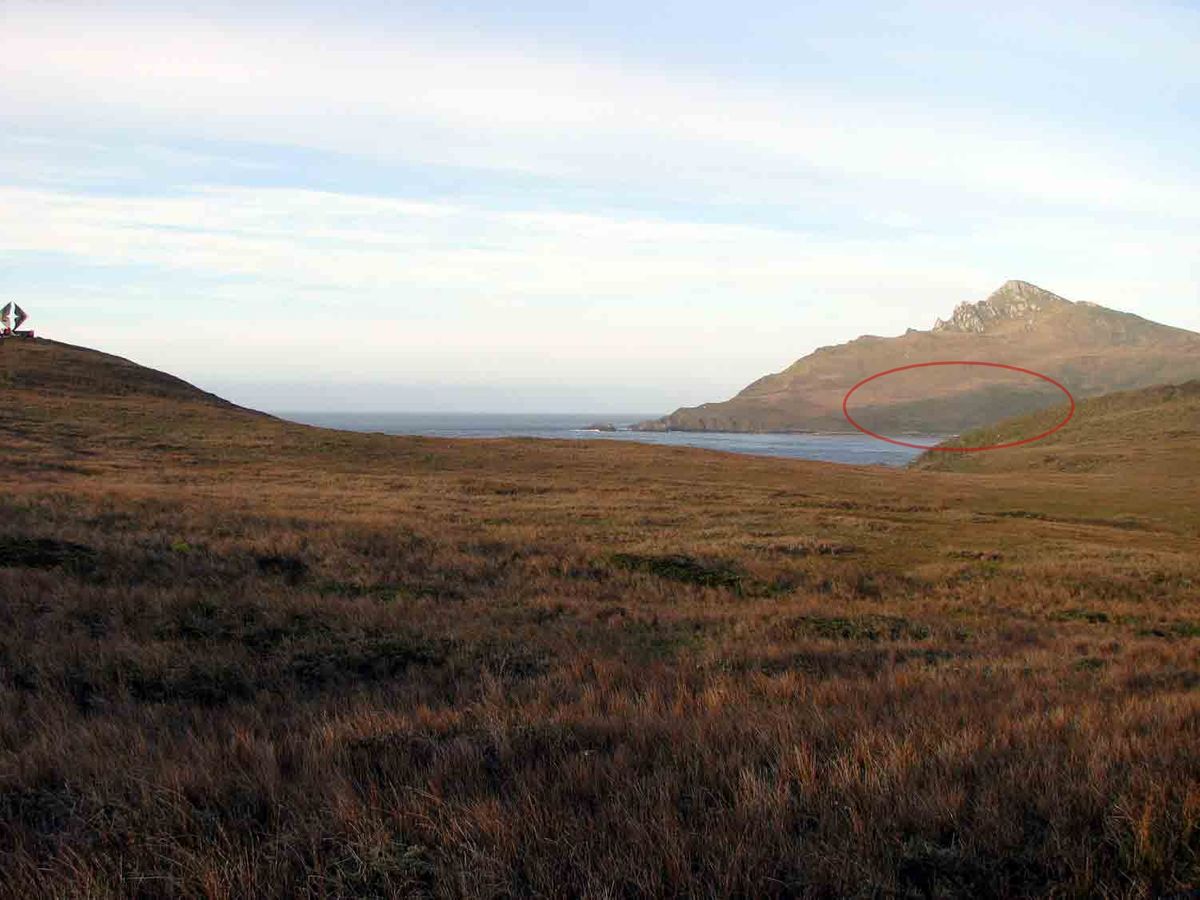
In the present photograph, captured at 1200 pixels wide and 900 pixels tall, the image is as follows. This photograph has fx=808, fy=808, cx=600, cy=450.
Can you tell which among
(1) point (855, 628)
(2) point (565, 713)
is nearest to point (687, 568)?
(1) point (855, 628)

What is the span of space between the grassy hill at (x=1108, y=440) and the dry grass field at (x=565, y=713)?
5052 cm

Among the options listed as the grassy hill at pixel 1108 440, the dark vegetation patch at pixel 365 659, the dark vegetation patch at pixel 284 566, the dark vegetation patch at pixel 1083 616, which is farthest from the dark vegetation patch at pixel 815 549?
the grassy hill at pixel 1108 440

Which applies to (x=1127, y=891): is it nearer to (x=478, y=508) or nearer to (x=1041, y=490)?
(x=478, y=508)

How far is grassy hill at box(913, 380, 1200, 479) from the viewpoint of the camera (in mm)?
64000

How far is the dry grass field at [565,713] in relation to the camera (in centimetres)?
357

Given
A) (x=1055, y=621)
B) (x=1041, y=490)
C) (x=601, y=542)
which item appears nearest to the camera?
(x=1055, y=621)

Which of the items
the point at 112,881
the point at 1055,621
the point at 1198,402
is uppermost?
the point at 1198,402

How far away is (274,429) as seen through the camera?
51.9 meters

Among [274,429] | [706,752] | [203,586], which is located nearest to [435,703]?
[706,752]

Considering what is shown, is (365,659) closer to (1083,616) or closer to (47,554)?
(47,554)

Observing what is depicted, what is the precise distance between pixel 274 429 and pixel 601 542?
37.8m

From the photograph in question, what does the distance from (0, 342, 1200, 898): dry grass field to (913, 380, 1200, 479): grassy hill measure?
50.5 metres

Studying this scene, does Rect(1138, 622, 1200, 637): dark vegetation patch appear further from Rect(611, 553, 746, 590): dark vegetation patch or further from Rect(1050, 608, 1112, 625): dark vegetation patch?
Rect(611, 553, 746, 590): dark vegetation patch

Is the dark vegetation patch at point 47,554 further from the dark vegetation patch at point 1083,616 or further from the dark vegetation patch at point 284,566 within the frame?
the dark vegetation patch at point 1083,616
